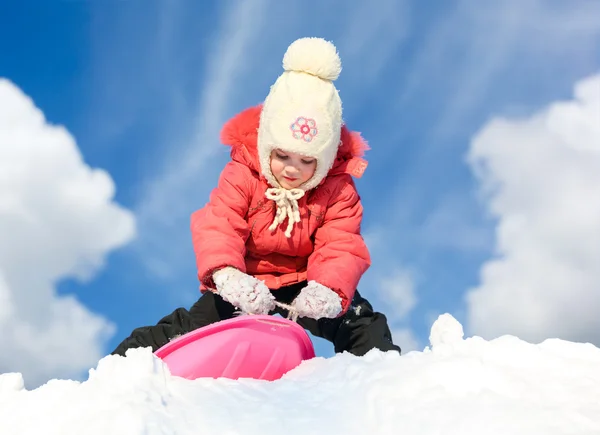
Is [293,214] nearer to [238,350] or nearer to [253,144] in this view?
[253,144]

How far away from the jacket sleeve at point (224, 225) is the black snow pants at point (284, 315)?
292 millimetres

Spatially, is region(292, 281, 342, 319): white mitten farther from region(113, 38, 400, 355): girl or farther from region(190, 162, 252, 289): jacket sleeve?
region(190, 162, 252, 289): jacket sleeve

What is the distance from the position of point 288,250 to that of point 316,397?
1.34 metres

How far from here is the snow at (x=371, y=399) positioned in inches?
56.1

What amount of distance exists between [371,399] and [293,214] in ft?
4.81

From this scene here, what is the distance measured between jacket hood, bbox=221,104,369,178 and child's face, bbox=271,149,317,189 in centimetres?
18

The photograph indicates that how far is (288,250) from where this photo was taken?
3062 mm

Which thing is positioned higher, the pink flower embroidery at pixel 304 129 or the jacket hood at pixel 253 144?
the jacket hood at pixel 253 144

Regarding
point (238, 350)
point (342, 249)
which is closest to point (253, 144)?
point (342, 249)

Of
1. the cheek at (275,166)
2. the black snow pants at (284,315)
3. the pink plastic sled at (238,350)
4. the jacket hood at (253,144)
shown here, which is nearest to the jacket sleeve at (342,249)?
the jacket hood at (253,144)

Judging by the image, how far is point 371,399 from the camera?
162 centimetres

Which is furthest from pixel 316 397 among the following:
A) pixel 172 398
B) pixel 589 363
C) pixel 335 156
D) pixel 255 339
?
pixel 335 156

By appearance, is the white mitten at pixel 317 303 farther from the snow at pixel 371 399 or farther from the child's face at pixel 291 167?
the snow at pixel 371 399

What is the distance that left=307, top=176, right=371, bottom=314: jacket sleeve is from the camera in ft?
9.28
